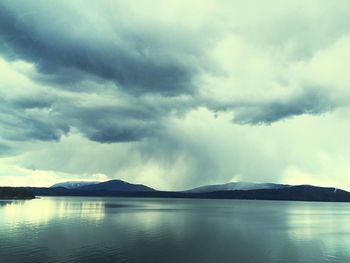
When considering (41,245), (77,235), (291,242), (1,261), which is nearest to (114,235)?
(77,235)

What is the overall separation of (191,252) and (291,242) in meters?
34.3

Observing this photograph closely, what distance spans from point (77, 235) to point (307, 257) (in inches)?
2242

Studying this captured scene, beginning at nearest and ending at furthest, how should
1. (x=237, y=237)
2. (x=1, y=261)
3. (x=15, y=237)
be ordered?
(x=1, y=261), (x=15, y=237), (x=237, y=237)

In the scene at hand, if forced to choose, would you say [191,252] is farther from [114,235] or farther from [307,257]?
[114,235]

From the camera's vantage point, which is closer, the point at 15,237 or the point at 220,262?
the point at 220,262

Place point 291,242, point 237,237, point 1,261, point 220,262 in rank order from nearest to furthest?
point 1,261
point 220,262
point 291,242
point 237,237

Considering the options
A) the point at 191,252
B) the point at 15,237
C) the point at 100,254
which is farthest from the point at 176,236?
the point at 15,237

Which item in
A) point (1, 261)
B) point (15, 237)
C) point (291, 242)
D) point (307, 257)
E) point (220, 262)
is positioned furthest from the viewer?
point (291, 242)

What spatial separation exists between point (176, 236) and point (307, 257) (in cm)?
3749

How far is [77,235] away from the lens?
9425 cm

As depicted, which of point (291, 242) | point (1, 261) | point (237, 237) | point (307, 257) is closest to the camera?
point (1, 261)

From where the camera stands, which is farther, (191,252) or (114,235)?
(114,235)

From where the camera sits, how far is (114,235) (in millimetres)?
96938

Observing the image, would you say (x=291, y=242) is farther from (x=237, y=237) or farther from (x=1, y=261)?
(x=1, y=261)
